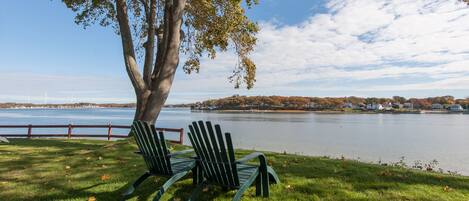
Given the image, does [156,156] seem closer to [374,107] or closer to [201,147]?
[201,147]

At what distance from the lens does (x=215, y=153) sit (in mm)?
3873

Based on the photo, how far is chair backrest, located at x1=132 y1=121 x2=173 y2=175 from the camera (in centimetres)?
446

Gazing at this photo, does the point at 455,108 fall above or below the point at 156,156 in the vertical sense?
above

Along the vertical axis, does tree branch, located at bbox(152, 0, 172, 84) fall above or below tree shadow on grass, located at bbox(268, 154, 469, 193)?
above

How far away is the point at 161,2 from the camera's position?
543 inches

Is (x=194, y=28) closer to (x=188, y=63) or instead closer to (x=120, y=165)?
(x=188, y=63)

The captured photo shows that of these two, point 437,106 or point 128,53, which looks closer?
point 128,53

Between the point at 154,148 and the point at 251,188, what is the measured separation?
4.78ft

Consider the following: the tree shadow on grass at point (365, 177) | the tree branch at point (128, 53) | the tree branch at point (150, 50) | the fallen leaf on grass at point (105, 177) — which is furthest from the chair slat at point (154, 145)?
the tree branch at point (150, 50)

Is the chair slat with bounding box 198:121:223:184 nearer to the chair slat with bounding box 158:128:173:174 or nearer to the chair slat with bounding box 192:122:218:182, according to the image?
the chair slat with bounding box 192:122:218:182

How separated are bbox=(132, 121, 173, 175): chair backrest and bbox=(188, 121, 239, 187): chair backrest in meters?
0.53

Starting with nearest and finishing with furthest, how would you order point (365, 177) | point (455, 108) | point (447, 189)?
point (447, 189), point (365, 177), point (455, 108)

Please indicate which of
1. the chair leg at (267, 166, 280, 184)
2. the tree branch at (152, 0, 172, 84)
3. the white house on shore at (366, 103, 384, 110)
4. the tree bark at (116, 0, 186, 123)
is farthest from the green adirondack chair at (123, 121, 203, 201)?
the white house on shore at (366, 103, 384, 110)

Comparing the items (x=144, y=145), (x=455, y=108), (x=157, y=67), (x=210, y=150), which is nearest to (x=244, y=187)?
(x=210, y=150)
